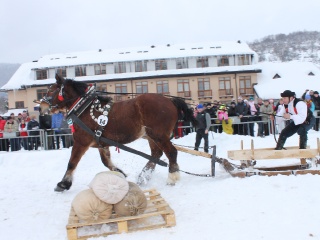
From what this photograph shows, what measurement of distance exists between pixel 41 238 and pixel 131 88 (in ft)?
125

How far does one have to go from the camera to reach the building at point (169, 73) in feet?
138

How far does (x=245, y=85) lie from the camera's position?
42469 mm

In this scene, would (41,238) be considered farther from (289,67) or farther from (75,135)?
(289,67)

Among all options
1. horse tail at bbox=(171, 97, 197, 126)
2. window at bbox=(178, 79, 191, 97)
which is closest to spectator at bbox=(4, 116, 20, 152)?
horse tail at bbox=(171, 97, 197, 126)

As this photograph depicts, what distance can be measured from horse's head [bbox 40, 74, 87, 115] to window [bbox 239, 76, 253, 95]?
37342 millimetres

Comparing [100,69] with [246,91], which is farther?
[100,69]

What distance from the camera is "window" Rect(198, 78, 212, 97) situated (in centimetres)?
4266

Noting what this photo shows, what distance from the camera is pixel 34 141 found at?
41.6 ft

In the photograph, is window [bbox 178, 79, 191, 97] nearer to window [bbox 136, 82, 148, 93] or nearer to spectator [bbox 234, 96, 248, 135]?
window [bbox 136, 82, 148, 93]

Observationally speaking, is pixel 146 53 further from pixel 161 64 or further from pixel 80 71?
pixel 80 71

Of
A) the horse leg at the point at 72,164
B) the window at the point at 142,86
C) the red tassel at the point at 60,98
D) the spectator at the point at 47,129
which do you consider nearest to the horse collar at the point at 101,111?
the horse leg at the point at 72,164

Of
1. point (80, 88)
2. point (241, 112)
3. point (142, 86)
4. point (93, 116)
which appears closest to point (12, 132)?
point (80, 88)

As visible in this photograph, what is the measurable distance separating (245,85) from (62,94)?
3793cm

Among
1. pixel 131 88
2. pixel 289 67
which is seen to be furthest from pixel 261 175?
pixel 289 67
